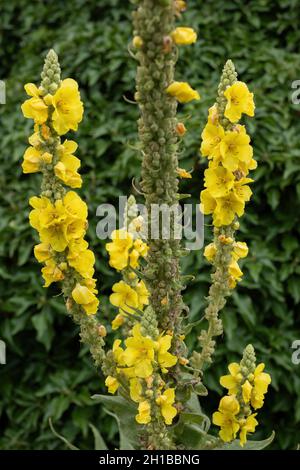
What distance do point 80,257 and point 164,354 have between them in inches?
8.6

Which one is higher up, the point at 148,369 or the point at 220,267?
the point at 220,267

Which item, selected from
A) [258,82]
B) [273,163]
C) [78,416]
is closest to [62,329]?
[78,416]

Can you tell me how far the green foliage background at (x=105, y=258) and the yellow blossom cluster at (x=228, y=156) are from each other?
1.11 metres

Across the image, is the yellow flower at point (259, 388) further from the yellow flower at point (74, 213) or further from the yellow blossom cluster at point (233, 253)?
the yellow flower at point (74, 213)

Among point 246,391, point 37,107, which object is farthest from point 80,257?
point 246,391

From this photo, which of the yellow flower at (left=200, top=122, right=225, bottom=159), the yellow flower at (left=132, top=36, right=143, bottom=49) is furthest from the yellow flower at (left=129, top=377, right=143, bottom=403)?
the yellow flower at (left=132, top=36, right=143, bottom=49)

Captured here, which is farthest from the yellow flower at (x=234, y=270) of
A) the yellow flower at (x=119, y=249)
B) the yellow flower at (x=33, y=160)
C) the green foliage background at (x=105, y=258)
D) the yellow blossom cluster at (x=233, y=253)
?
the green foliage background at (x=105, y=258)

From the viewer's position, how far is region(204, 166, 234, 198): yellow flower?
1225 millimetres

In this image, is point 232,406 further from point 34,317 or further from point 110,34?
point 110,34

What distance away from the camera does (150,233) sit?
1.23 metres

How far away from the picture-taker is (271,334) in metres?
2.50

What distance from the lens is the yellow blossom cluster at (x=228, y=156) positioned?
121 centimetres

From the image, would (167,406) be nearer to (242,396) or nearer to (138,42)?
(242,396)

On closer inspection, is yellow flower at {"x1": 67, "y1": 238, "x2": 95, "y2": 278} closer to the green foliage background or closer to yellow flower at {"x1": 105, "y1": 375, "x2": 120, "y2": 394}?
yellow flower at {"x1": 105, "y1": 375, "x2": 120, "y2": 394}
